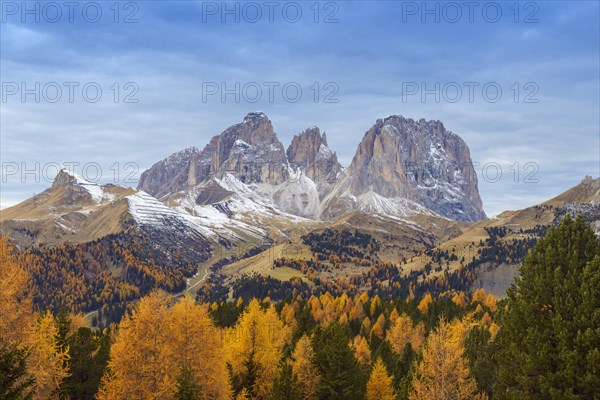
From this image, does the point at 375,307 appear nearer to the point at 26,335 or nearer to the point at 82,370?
the point at 82,370

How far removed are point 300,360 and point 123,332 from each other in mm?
17315

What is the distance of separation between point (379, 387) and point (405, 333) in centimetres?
5244

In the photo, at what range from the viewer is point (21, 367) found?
82.7 ft

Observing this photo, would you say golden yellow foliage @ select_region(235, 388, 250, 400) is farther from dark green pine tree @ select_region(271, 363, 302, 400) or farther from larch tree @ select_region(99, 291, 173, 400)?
larch tree @ select_region(99, 291, 173, 400)

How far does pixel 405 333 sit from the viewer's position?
112250 mm

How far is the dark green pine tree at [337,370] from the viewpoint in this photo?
1891 inches

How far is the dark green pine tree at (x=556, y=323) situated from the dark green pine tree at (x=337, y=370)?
15020 millimetres

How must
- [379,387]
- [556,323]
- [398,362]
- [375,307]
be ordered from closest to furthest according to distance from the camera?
[556,323] < [379,387] < [398,362] < [375,307]

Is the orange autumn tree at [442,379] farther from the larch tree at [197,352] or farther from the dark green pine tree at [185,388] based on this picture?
the dark green pine tree at [185,388]

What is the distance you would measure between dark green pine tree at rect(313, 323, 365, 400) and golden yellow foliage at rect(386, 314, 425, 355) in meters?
59.3

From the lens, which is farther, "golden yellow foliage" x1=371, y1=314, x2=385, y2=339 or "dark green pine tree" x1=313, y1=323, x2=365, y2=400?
"golden yellow foliage" x1=371, y1=314, x2=385, y2=339

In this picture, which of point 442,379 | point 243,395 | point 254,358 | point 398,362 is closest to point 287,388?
point 243,395

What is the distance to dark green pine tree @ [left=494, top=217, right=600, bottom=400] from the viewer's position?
3147 cm

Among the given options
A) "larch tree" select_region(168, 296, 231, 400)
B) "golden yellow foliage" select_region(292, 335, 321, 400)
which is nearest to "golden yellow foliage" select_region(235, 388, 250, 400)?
"larch tree" select_region(168, 296, 231, 400)
